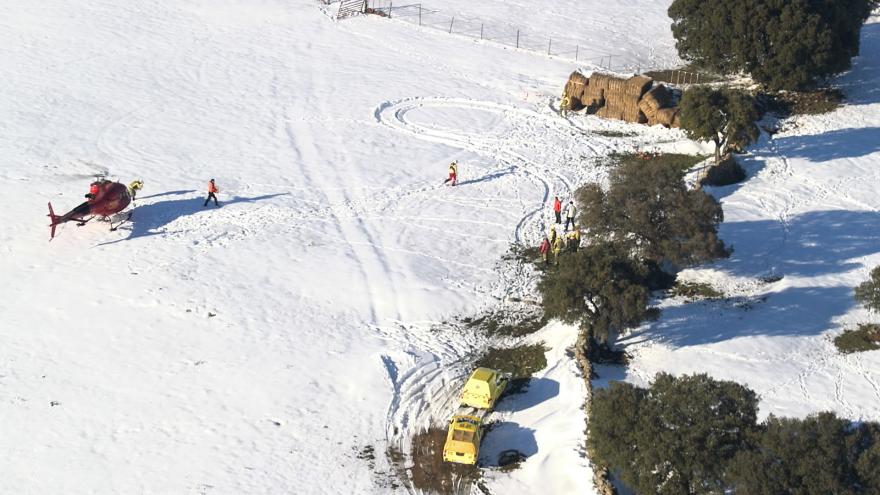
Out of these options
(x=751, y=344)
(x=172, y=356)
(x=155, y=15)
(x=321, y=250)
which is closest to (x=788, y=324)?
(x=751, y=344)

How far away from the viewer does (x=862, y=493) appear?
28453 millimetres

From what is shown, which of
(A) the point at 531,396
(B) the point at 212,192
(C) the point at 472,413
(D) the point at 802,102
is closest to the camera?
(C) the point at 472,413

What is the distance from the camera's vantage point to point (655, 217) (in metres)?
46.6

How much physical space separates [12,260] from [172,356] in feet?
38.0

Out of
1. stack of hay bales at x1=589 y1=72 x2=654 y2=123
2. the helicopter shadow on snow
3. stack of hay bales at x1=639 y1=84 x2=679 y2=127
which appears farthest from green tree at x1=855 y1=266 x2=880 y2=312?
the helicopter shadow on snow

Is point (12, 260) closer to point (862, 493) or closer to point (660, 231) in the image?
point (660, 231)

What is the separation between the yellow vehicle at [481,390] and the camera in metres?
38.2

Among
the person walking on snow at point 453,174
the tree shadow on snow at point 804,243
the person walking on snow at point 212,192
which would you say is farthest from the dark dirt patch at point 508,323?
the person walking on snow at point 212,192

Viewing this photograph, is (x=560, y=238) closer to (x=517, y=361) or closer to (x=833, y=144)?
(x=517, y=361)

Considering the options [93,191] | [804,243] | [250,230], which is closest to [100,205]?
[93,191]

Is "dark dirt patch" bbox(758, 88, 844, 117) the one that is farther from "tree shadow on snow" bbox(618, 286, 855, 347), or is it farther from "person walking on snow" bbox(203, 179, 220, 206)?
"person walking on snow" bbox(203, 179, 220, 206)

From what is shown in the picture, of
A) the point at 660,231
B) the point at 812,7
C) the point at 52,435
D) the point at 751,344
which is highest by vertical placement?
the point at 812,7

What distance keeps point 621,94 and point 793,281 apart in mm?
21273

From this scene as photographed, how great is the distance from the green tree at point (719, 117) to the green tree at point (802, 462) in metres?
28.5
